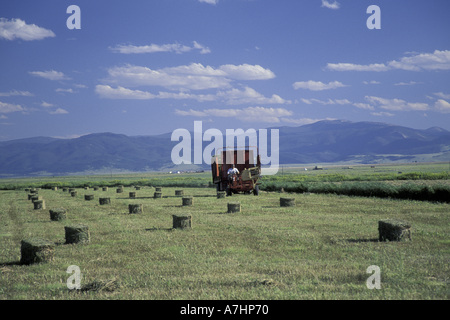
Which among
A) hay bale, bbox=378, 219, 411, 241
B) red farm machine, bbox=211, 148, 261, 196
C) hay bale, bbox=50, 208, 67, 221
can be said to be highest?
red farm machine, bbox=211, 148, 261, 196

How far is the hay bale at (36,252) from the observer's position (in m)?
Result: 11.8

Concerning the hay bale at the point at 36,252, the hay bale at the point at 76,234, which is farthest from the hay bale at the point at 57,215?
the hay bale at the point at 36,252

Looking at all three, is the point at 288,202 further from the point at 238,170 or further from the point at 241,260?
the point at 241,260

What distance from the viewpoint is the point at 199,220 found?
67.5 feet

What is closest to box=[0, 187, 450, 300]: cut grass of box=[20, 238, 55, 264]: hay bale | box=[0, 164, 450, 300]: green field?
box=[0, 164, 450, 300]: green field

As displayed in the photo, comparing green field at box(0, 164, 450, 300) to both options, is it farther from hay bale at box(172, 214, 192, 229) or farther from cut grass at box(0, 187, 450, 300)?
hay bale at box(172, 214, 192, 229)

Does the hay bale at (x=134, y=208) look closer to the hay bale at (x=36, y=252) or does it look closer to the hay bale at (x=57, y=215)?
the hay bale at (x=57, y=215)

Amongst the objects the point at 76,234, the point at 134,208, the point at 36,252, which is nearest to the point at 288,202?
the point at 134,208

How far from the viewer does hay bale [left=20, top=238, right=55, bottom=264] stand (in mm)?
11766

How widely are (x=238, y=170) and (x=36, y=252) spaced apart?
1045 inches

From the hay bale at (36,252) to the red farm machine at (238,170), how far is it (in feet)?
81.8

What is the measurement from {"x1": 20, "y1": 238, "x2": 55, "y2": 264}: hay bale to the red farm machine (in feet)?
81.8

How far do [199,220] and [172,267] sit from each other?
9.69 m
